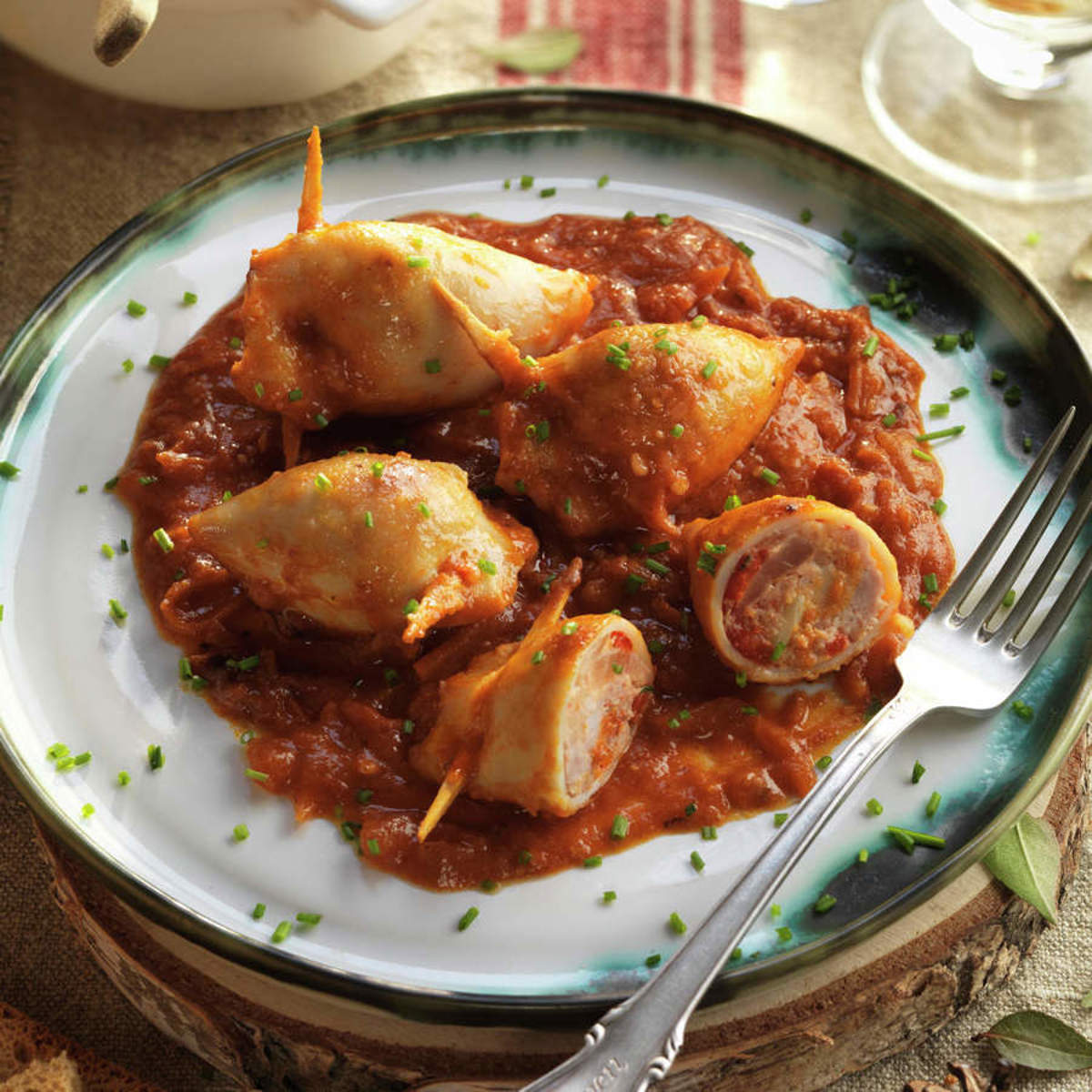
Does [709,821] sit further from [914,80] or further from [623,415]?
[914,80]

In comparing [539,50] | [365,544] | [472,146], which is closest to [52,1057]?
[365,544]

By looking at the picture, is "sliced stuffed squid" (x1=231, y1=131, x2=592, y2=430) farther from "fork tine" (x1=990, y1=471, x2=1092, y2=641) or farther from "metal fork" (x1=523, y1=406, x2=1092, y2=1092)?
"fork tine" (x1=990, y1=471, x2=1092, y2=641)

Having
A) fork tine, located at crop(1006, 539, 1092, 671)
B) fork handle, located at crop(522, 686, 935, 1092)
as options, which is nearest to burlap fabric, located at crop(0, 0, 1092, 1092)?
fork tine, located at crop(1006, 539, 1092, 671)

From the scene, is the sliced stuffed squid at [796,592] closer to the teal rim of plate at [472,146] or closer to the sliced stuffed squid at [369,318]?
the teal rim of plate at [472,146]

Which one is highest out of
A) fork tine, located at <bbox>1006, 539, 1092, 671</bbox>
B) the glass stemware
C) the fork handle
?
the glass stemware

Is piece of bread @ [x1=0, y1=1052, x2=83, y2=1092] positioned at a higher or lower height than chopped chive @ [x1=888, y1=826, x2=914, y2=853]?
lower

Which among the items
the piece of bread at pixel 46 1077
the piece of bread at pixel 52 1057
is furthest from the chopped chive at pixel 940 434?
the piece of bread at pixel 46 1077

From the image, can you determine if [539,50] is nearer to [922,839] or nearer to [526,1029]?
[922,839]
